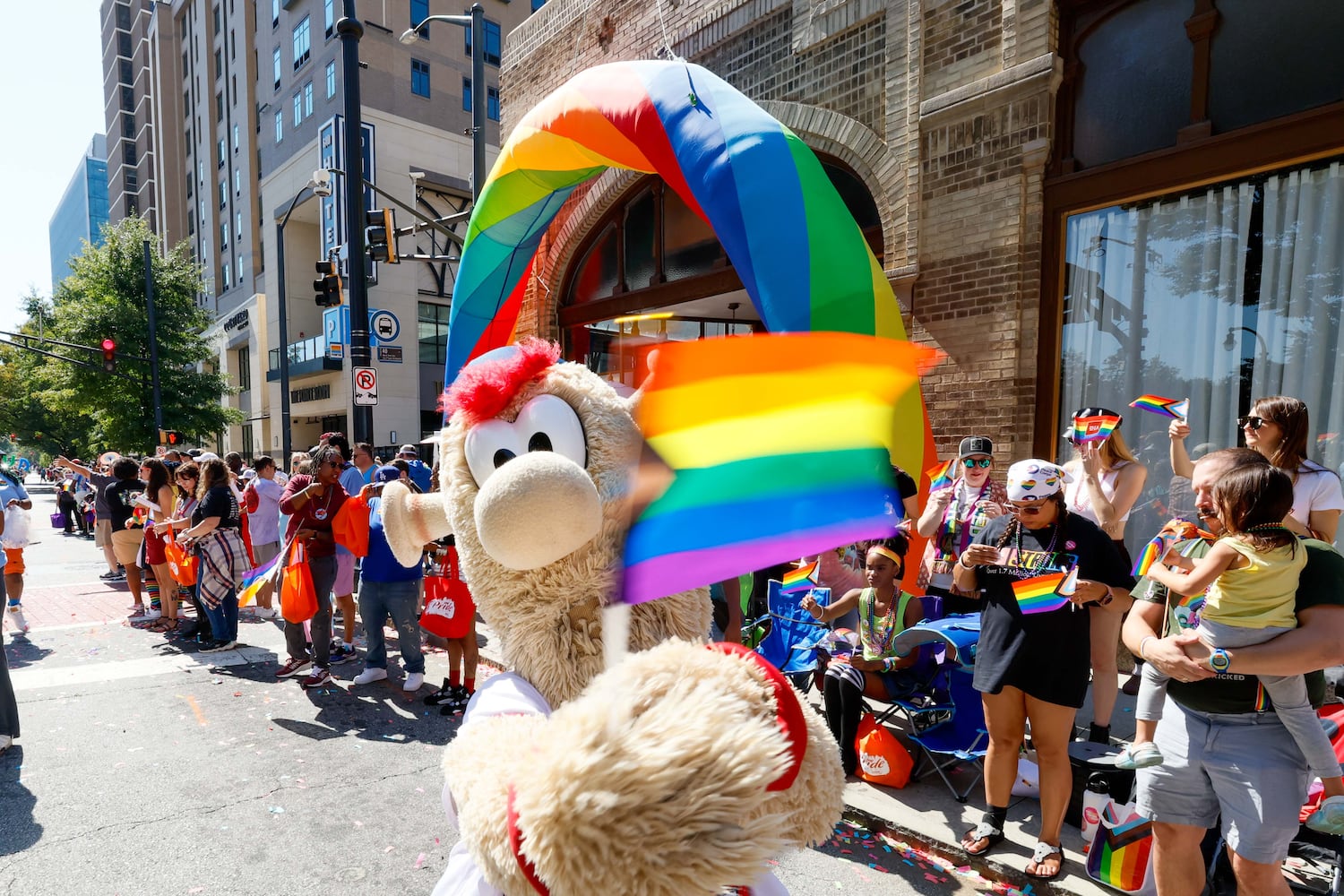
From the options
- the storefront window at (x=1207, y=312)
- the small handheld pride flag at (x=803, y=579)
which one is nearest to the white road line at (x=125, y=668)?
the small handheld pride flag at (x=803, y=579)

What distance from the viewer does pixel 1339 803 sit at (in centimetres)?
233

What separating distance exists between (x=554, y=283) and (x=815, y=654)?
701cm

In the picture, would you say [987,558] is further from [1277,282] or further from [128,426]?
[128,426]

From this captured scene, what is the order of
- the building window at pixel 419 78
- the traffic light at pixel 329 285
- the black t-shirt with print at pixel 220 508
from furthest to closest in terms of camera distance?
the building window at pixel 419 78 < the traffic light at pixel 329 285 < the black t-shirt with print at pixel 220 508

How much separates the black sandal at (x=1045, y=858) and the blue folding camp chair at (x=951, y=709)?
620 millimetres

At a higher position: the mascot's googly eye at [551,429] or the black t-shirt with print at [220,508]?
the mascot's googly eye at [551,429]

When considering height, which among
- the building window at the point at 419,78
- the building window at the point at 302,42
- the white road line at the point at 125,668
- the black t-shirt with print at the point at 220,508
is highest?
the building window at the point at 302,42

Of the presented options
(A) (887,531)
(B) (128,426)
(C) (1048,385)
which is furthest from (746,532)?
(B) (128,426)

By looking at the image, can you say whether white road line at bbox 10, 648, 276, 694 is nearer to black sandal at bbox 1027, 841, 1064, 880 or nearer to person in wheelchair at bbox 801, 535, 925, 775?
person in wheelchair at bbox 801, 535, 925, 775

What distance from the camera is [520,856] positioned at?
38.6 inches

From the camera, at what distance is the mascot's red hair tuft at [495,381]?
4.89 ft

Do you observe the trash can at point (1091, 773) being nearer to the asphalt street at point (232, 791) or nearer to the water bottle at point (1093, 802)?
the water bottle at point (1093, 802)

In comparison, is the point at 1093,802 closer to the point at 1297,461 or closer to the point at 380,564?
the point at 1297,461

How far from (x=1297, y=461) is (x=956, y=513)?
1678 millimetres
